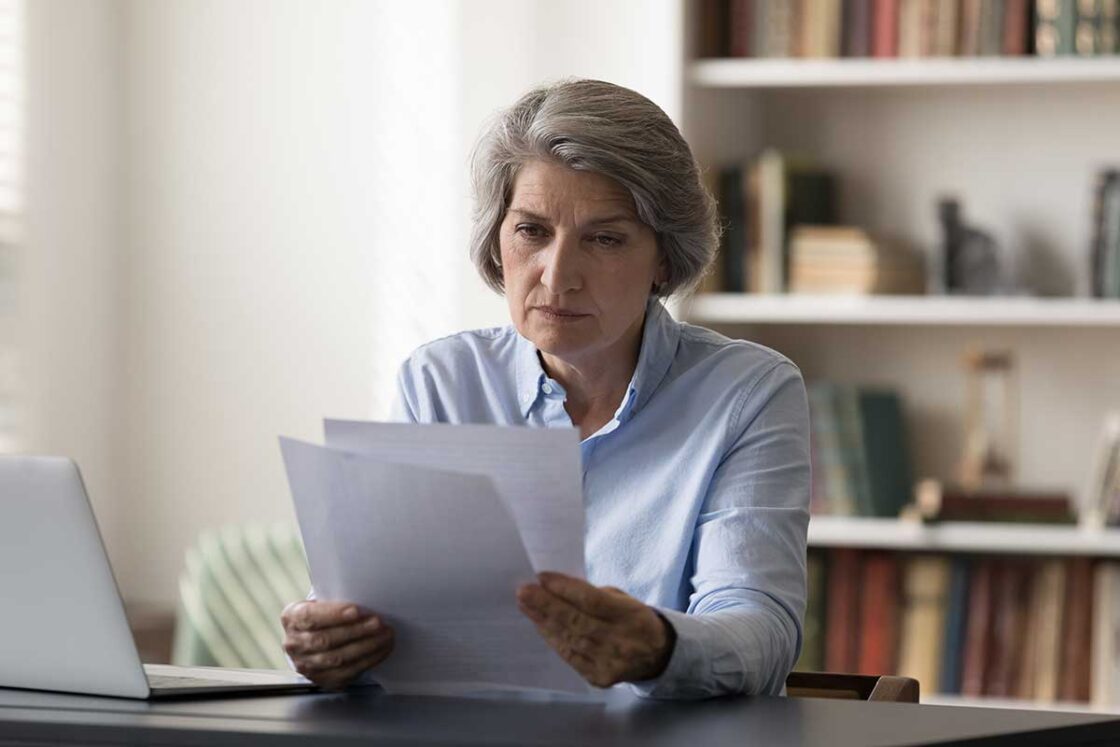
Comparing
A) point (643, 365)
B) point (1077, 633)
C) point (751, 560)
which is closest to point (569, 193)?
point (643, 365)

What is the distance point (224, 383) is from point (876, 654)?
1.47 metres

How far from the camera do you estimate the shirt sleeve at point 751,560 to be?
137 cm

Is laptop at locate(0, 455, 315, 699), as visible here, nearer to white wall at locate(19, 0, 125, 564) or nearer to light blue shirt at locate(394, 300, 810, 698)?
light blue shirt at locate(394, 300, 810, 698)

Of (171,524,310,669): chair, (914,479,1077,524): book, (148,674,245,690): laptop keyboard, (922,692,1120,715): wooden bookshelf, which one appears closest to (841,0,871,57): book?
(914,479,1077,524): book

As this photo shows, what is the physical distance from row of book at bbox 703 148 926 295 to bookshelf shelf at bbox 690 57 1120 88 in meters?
0.16

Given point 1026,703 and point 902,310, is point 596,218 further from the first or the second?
point 1026,703

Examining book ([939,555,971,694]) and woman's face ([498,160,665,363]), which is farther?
book ([939,555,971,694])

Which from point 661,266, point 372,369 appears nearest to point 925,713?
point 661,266

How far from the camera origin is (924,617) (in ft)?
10.4

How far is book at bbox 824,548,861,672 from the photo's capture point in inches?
126

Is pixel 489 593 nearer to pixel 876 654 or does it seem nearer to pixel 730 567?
pixel 730 567

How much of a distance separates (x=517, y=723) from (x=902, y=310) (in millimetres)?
2003

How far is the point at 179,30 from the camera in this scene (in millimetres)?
3648

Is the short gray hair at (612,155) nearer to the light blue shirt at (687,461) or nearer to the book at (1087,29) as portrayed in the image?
the light blue shirt at (687,461)
